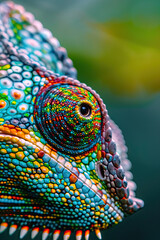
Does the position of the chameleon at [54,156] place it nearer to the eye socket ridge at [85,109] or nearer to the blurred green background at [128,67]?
the eye socket ridge at [85,109]

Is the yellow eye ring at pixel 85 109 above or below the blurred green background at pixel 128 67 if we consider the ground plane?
below

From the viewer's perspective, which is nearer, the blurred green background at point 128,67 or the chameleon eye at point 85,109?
the chameleon eye at point 85,109

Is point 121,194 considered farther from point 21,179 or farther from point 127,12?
point 127,12

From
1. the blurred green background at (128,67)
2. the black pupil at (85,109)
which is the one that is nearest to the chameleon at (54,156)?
the black pupil at (85,109)

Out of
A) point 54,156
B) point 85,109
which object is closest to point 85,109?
point 85,109

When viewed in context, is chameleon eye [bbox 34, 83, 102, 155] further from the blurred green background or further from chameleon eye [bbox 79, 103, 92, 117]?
the blurred green background

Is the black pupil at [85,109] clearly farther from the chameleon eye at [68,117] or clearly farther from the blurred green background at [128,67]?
the blurred green background at [128,67]

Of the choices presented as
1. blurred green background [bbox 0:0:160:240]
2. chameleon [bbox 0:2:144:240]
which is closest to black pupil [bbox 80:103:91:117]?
chameleon [bbox 0:2:144:240]
